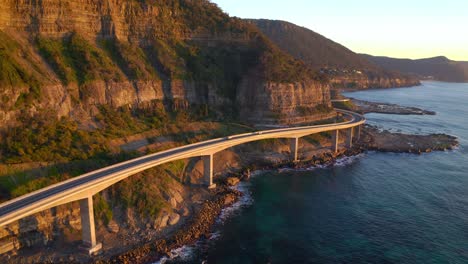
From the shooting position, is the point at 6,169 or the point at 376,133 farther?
the point at 376,133

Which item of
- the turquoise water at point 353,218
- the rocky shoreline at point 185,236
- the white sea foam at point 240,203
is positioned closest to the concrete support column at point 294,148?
the turquoise water at point 353,218

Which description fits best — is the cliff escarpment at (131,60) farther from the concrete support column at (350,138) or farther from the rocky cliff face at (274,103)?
the concrete support column at (350,138)

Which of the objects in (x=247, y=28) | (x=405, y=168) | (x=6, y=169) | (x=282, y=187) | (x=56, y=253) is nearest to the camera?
(x=56, y=253)

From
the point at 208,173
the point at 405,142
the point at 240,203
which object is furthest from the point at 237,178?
the point at 405,142

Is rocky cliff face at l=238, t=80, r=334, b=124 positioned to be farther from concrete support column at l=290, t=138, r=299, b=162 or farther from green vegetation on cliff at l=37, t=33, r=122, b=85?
green vegetation on cliff at l=37, t=33, r=122, b=85

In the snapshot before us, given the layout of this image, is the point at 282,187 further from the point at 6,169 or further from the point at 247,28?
the point at 247,28

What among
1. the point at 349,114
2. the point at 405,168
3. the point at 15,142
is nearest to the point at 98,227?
the point at 15,142
